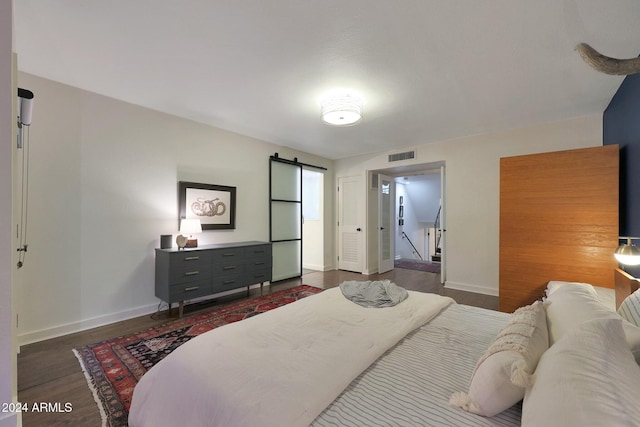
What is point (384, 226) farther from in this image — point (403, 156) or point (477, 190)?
point (477, 190)

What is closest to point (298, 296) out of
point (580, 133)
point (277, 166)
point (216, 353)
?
point (277, 166)

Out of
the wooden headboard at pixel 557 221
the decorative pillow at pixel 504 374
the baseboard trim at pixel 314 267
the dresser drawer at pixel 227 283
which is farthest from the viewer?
the baseboard trim at pixel 314 267

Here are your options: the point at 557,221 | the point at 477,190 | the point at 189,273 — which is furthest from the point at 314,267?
the point at 557,221

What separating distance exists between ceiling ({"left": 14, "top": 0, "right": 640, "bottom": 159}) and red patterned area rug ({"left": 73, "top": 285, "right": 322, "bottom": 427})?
2509 mm

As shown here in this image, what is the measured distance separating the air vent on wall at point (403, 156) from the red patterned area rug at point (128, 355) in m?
3.48

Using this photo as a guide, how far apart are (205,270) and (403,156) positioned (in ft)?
12.8

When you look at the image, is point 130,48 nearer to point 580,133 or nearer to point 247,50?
point 247,50

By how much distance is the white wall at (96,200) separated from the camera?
2.54 m

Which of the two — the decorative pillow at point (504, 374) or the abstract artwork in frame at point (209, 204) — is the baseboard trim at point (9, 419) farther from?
the abstract artwork in frame at point (209, 204)

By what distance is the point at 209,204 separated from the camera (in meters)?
3.86

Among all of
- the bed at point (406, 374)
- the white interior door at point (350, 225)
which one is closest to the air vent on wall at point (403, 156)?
the white interior door at point (350, 225)

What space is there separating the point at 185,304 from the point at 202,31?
3180mm

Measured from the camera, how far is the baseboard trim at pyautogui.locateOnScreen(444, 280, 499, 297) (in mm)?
4055

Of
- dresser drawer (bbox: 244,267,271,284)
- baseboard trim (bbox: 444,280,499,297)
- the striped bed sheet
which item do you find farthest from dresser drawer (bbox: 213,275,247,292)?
baseboard trim (bbox: 444,280,499,297)
